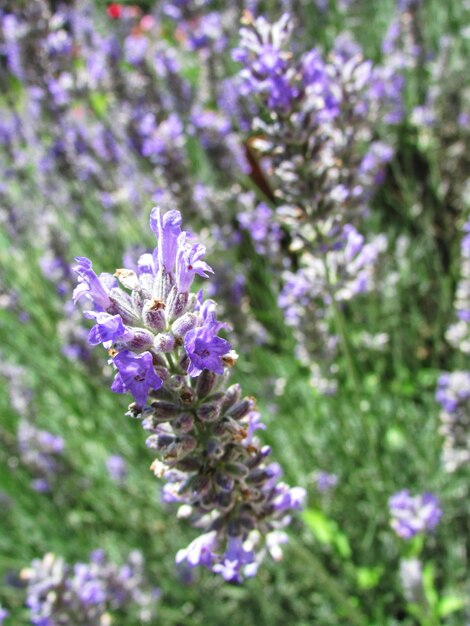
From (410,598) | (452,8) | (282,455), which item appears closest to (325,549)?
(282,455)

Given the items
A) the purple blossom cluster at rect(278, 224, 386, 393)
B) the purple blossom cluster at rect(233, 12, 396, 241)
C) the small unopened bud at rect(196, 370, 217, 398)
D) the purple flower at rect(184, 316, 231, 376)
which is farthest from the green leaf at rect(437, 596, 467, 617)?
the purple flower at rect(184, 316, 231, 376)

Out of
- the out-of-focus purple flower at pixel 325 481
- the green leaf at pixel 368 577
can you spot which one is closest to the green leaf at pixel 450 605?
the green leaf at pixel 368 577

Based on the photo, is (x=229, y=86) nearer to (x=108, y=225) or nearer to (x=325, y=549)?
(x=108, y=225)

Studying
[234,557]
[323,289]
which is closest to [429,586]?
[323,289]

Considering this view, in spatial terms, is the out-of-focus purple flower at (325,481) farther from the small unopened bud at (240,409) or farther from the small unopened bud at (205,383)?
the small unopened bud at (205,383)

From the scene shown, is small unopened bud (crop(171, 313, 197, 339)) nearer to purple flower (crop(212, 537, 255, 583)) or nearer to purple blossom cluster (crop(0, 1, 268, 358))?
purple flower (crop(212, 537, 255, 583))

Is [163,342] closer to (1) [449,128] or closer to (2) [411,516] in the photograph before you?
(2) [411,516]
